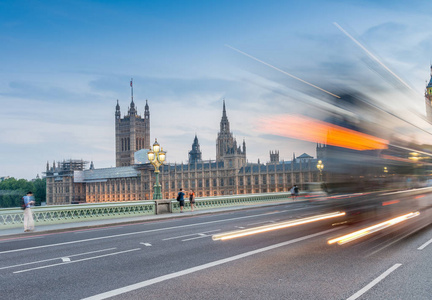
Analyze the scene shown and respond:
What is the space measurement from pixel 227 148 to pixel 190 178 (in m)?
18.2

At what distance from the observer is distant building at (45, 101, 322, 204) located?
12206 centimetres

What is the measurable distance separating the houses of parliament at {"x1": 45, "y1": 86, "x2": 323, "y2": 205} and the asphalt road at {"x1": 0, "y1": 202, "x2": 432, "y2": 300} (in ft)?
319

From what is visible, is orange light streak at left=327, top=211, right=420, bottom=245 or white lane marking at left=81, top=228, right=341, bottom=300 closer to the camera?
white lane marking at left=81, top=228, right=341, bottom=300

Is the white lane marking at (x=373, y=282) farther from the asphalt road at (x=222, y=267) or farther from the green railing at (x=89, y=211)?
the green railing at (x=89, y=211)

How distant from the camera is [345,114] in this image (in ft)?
48.8

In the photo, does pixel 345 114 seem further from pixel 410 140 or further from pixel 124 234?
pixel 124 234

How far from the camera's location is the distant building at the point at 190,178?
4806 inches

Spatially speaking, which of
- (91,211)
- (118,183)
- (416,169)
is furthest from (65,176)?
(416,169)

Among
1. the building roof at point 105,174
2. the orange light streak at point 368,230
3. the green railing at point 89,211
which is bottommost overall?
the orange light streak at point 368,230

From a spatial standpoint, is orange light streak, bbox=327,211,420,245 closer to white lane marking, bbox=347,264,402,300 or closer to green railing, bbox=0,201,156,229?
white lane marking, bbox=347,264,402,300

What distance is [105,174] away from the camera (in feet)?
514

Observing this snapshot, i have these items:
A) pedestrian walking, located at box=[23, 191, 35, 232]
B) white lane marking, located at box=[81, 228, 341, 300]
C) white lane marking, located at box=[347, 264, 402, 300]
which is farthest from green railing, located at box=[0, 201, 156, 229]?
white lane marking, located at box=[347, 264, 402, 300]

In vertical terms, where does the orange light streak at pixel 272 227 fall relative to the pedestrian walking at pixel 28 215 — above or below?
below

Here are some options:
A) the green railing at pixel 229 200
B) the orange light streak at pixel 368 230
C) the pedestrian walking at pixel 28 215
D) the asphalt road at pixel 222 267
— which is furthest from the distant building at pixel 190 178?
the asphalt road at pixel 222 267
